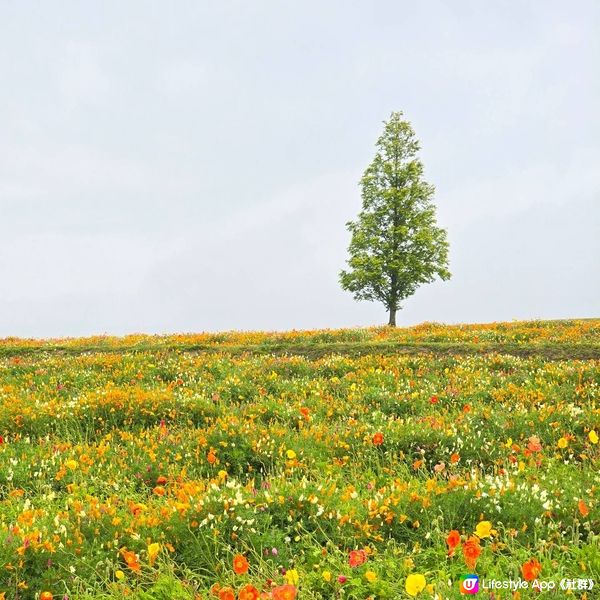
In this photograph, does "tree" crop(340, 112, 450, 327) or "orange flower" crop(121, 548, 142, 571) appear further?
"tree" crop(340, 112, 450, 327)

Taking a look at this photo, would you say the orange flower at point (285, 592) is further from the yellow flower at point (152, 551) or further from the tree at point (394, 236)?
the tree at point (394, 236)

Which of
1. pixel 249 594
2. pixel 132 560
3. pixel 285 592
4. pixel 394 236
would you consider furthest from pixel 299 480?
pixel 394 236

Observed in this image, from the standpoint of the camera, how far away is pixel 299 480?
22.7 feet

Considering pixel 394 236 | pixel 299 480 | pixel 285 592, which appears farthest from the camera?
pixel 394 236

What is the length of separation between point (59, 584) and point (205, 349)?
16622 mm

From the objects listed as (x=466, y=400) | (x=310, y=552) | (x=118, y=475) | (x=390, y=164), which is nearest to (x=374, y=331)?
(x=466, y=400)

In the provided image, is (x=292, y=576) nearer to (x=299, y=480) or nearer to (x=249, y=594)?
(x=249, y=594)

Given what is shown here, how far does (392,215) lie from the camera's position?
4178 centimetres

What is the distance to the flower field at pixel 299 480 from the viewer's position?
4.66 m

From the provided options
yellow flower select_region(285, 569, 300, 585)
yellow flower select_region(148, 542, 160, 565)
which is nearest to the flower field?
yellow flower select_region(148, 542, 160, 565)

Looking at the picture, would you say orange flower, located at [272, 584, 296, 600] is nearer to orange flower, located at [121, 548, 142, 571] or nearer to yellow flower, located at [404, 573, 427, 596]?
yellow flower, located at [404, 573, 427, 596]

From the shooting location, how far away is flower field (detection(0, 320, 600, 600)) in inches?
183

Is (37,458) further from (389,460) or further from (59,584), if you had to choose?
(389,460)

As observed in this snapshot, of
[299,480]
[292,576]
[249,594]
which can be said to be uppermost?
[249,594]
